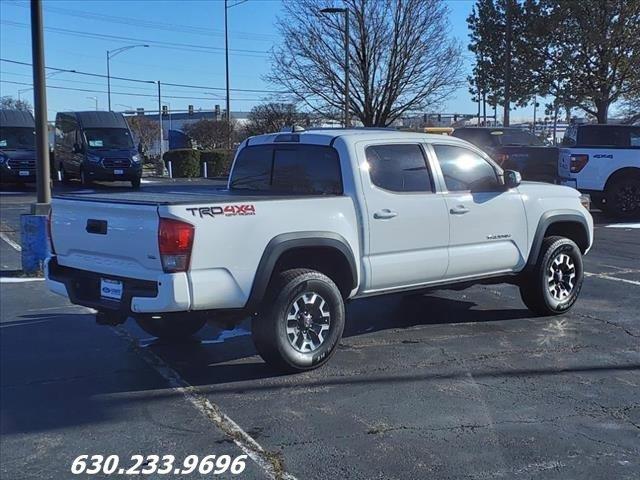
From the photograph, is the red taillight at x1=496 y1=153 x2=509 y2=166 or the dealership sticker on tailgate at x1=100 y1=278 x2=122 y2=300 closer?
the dealership sticker on tailgate at x1=100 y1=278 x2=122 y2=300

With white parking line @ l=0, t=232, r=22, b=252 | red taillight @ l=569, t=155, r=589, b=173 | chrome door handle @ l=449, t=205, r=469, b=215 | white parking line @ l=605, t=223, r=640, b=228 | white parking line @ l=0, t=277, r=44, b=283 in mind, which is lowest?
white parking line @ l=0, t=277, r=44, b=283

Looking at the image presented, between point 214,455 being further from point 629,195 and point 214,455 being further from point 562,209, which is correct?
point 629,195

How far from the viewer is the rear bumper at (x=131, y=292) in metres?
4.84

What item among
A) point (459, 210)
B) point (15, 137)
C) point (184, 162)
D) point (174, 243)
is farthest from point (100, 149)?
point (174, 243)

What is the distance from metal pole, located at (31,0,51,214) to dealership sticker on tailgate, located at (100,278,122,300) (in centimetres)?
500

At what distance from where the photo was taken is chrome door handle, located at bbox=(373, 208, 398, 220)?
596 cm

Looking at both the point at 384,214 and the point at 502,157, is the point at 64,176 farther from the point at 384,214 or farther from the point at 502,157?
the point at 384,214

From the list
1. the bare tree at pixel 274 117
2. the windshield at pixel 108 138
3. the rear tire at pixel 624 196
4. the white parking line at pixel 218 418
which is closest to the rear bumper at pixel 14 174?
the windshield at pixel 108 138

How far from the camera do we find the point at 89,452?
13.8 feet

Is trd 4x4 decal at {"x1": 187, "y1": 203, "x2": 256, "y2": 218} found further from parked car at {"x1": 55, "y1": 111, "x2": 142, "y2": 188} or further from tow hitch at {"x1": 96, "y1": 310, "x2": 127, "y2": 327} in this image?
parked car at {"x1": 55, "y1": 111, "x2": 142, "y2": 188}

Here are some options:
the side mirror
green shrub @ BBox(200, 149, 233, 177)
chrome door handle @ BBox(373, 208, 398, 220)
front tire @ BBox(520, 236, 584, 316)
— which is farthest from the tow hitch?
green shrub @ BBox(200, 149, 233, 177)

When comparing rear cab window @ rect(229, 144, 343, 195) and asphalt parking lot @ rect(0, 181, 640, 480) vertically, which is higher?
rear cab window @ rect(229, 144, 343, 195)

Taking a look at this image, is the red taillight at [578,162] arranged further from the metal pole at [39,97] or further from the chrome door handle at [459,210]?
the metal pole at [39,97]

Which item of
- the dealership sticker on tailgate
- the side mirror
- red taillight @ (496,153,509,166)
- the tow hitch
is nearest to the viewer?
the dealership sticker on tailgate
